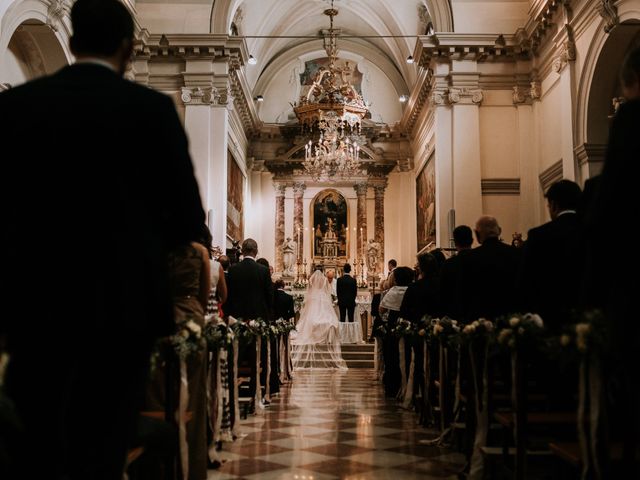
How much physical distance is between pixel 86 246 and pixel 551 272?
9.84ft

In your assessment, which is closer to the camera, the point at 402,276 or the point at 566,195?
the point at 566,195

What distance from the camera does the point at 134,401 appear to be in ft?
7.48

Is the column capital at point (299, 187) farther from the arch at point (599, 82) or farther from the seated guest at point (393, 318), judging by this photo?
the seated guest at point (393, 318)

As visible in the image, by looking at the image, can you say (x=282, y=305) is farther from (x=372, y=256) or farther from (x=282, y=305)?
(x=372, y=256)

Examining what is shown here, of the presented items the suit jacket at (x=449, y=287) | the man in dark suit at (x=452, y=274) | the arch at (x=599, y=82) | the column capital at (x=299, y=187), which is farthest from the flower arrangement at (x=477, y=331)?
the column capital at (x=299, y=187)

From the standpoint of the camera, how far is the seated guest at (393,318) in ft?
32.8

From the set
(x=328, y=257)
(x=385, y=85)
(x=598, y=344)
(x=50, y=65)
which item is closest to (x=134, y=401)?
(x=598, y=344)

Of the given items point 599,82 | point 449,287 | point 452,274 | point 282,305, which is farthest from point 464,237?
point 599,82

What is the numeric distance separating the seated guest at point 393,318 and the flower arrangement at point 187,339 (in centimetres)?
560

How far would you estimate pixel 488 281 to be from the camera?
18.7ft

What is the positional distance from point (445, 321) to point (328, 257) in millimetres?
19885

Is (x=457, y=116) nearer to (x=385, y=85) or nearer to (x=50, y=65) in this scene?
(x=50, y=65)

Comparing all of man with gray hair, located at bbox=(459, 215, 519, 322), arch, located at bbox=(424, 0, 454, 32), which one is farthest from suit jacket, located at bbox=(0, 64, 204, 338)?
arch, located at bbox=(424, 0, 454, 32)

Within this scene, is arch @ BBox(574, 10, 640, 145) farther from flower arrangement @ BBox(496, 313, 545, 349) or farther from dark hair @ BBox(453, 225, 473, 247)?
flower arrangement @ BBox(496, 313, 545, 349)
